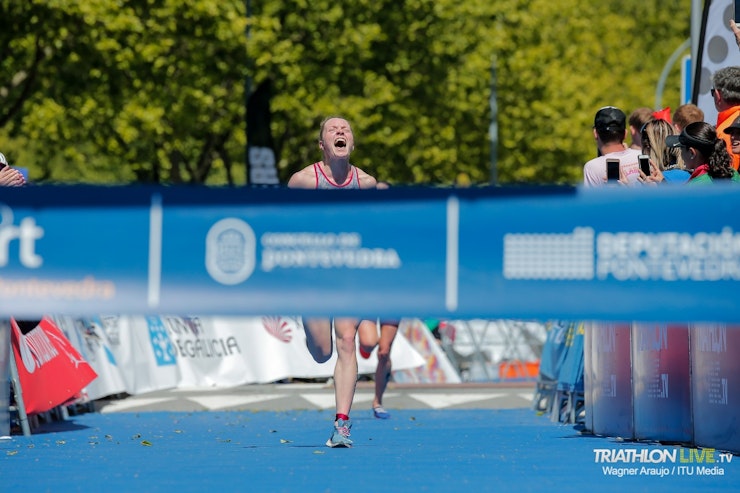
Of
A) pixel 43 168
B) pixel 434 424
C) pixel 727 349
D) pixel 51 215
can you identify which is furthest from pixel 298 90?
pixel 51 215

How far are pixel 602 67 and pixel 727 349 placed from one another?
2102 inches

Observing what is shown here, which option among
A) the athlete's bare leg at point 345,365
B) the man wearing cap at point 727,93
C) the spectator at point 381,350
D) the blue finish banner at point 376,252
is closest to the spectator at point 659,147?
the man wearing cap at point 727,93

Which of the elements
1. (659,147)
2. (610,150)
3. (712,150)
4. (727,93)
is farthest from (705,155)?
(610,150)

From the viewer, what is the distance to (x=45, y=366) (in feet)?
40.2

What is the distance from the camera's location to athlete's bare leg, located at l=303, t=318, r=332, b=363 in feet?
33.4

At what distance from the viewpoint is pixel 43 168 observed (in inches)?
1906

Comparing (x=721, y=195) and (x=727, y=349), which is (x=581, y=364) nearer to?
(x=727, y=349)

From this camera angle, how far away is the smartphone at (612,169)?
1025cm

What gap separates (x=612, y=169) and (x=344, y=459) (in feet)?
8.42

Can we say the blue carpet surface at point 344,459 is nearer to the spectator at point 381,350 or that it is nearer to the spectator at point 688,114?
the spectator at point 381,350

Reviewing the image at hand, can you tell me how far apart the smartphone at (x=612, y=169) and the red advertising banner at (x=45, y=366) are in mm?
4059

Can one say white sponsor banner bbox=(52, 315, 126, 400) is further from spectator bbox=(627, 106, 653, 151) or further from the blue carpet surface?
spectator bbox=(627, 106, 653, 151)

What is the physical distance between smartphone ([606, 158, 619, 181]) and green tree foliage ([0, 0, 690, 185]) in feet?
78.6

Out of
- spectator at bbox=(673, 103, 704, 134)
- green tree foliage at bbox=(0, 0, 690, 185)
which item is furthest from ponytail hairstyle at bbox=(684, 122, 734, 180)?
green tree foliage at bbox=(0, 0, 690, 185)
